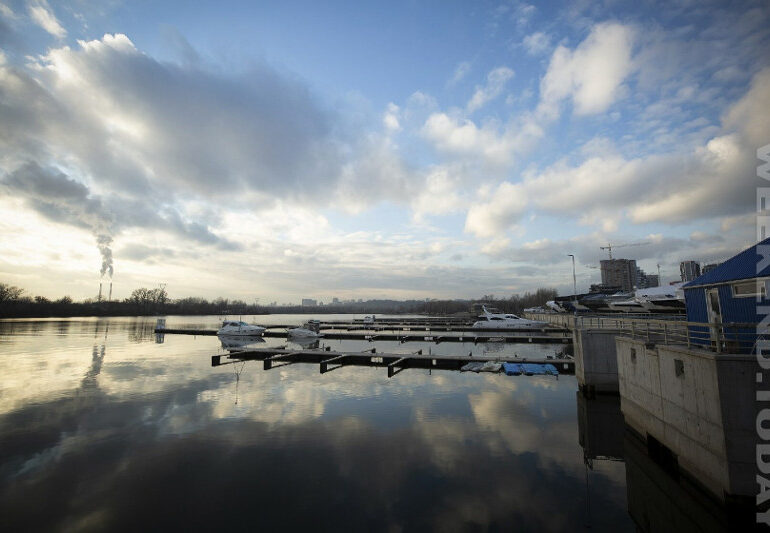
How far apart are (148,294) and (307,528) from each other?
608 feet

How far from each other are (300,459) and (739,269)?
1604 cm

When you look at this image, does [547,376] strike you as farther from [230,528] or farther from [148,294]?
[148,294]

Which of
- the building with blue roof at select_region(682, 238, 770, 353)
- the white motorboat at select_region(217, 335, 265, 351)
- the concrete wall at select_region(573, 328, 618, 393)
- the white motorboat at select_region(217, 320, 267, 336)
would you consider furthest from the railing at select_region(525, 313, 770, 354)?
the white motorboat at select_region(217, 320, 267, 336)

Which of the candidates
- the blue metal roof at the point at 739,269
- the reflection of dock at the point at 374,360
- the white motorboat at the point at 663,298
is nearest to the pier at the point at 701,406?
the blue metal roof at the point at 739,269

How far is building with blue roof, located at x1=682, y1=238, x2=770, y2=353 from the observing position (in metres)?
10.5

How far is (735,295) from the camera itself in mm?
11406

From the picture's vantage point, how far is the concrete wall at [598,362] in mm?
18281

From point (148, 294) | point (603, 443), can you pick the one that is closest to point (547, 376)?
point (603, 443)

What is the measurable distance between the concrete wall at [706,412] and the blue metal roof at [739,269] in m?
3.77

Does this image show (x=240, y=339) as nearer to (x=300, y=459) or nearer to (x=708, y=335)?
(x=300, y=459)

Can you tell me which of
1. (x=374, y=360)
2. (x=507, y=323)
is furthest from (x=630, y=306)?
(x=374, y=360)

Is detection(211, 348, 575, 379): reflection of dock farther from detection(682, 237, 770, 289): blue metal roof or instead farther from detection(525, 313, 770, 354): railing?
detection(682, 237, 770, 289): blue metal roof

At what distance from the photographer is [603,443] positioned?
1291 cm

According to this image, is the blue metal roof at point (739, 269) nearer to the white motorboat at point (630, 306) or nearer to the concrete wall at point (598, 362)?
the concrete wall at point (598, 362)
